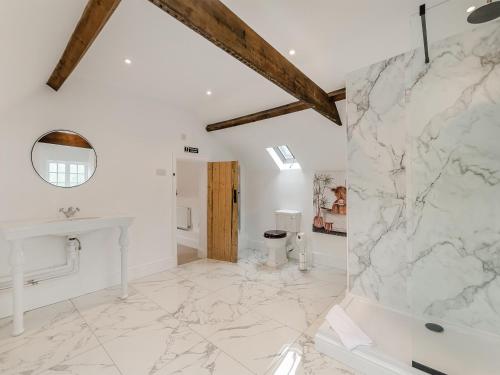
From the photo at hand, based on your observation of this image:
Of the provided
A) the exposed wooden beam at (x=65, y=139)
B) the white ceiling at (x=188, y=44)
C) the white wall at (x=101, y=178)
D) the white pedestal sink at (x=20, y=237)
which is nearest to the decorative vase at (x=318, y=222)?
the white ceiling at (x=188, y=44)

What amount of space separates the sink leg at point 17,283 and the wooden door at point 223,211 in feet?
8.77

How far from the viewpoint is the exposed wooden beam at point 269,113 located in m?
2.90

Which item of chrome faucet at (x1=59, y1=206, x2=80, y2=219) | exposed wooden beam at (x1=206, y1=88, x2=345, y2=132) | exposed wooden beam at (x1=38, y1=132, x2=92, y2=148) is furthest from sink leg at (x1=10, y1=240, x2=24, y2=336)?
exposed wooden beam at (x1=206, y1=88, x2=345, y2=132)

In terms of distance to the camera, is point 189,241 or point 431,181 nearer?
point 431,181

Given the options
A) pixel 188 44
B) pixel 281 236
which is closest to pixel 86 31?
pixel 188 44

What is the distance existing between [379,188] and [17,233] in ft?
11.1

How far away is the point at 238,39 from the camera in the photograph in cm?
162

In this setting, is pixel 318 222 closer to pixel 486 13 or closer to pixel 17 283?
pixel 486 13

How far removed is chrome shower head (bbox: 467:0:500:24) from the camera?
164cm

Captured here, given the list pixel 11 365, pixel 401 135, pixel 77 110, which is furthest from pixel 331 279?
pixel 77 110

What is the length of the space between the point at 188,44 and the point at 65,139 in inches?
76.9

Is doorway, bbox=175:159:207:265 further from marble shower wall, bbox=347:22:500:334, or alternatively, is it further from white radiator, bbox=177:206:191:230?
marble shower wall, bbox=347:22:500:334

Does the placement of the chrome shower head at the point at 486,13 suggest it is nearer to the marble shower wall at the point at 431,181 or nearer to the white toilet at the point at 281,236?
the marble shower wall at the point at 431,181

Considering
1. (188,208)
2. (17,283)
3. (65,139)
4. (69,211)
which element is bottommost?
(17,283)
